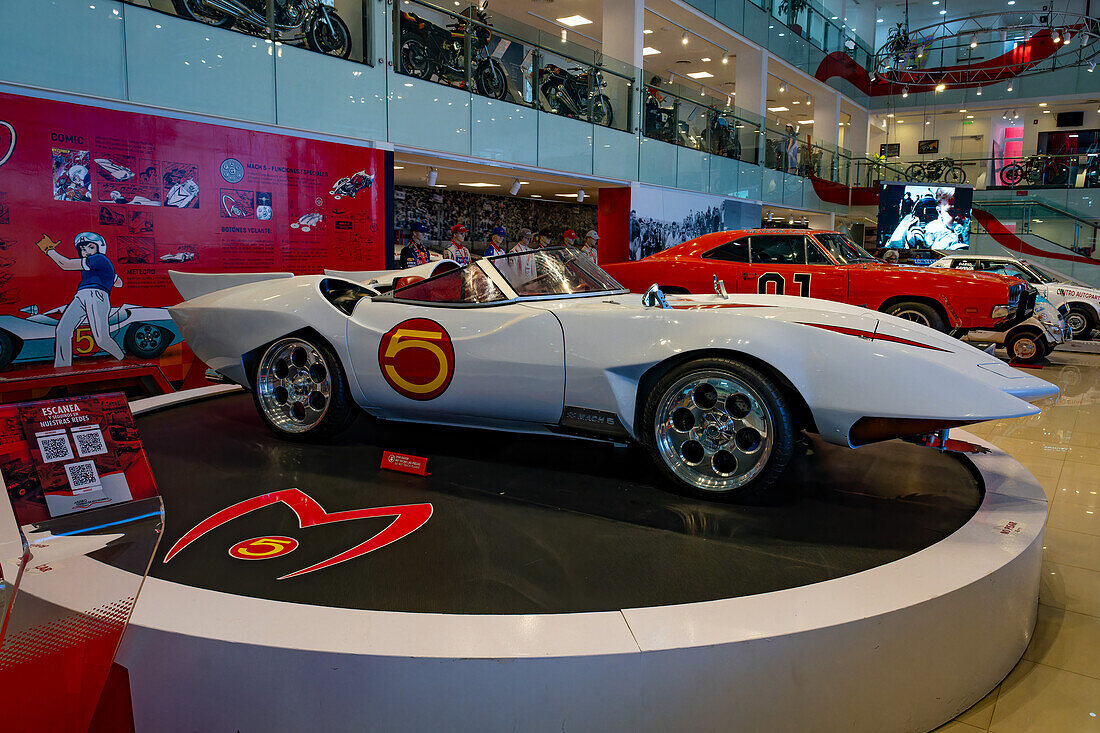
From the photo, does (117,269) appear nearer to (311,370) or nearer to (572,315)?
(311,370)

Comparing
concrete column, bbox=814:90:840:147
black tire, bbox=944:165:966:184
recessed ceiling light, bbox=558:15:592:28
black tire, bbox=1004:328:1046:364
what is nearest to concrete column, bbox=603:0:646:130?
recessed ceiling light, bbox=558:15:592:28

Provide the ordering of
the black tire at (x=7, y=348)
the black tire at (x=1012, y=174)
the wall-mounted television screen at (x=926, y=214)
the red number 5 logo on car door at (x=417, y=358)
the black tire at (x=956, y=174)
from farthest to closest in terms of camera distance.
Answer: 1. the black tire at (x=956, y=174)
2. the black tire at (x=1012, y=174)
3. the wall-mounted television screen at (x=926, y=214)
4. the black tire at (x=7, y=348)
5. the red number 5 logo on car door at (x=417, y=358)

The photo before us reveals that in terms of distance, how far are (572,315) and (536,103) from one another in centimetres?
785

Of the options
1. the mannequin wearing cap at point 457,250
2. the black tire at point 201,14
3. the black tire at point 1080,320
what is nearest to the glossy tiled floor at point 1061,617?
the mannequin wearing cap at point 457,250

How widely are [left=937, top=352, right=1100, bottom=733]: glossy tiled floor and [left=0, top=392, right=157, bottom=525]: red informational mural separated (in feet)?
7.26

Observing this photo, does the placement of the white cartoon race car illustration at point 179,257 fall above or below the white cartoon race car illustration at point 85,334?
above

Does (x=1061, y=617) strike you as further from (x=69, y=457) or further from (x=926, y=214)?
(x=926, y=214)

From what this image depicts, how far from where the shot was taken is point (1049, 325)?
29.2 feet

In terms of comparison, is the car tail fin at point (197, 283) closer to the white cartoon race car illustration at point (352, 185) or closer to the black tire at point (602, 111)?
the white cartoon race car illustration at point (352, 185)

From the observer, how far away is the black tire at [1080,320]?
1032cm

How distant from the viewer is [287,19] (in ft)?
23.2

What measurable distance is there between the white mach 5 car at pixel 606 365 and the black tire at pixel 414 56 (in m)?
5.09

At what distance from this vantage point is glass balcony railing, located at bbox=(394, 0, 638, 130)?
329 inches

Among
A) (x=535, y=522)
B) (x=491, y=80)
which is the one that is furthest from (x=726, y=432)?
(x=491, y=80)
